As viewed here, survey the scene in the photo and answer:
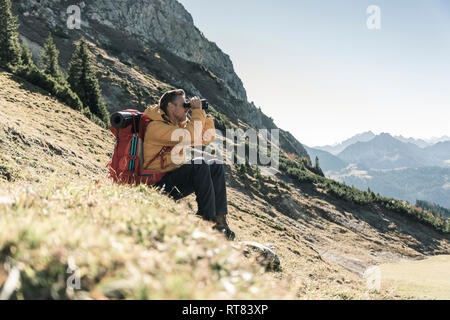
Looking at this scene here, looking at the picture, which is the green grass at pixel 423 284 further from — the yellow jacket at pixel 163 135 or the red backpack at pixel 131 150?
the red backpack at pixel 131 150

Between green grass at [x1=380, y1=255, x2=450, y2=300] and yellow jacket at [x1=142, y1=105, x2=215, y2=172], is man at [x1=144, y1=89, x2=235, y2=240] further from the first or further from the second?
green grass at [x1=380, y1=255, x2=450, y2=300]

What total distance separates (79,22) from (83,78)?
46882 mm

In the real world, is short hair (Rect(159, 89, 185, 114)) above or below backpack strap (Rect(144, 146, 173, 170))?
above

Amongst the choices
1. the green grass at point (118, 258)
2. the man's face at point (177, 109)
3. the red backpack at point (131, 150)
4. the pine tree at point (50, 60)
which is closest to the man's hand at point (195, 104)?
the man's face at point (177, 109)

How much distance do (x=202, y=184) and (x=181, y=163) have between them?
0.67m

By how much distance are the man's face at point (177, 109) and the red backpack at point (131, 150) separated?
436mm

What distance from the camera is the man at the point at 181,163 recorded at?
4.80 m

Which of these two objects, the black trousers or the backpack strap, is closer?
the black trousers

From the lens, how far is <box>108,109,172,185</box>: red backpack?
504 cm

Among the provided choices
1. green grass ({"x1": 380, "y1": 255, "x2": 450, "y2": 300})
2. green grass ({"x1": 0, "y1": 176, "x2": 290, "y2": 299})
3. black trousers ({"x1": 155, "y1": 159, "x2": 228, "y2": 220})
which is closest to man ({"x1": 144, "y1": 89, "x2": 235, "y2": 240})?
black trousers ({"x1": 155, "y1": 159, "x2": 228, "y2": 220})

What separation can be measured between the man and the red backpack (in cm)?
11
